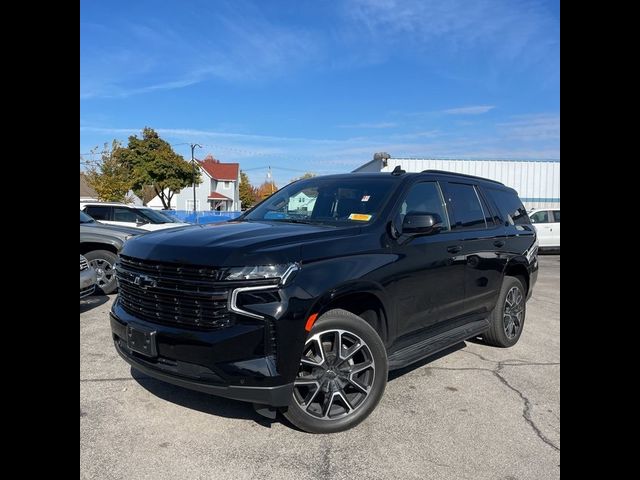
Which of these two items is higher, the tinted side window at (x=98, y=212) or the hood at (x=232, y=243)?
the tinted side window at (x=98, y=212)

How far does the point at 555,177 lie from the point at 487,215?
2009cm

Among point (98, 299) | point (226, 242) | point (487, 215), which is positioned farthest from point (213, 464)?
point (98, 299)

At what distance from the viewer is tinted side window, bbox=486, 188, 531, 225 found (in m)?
5.43

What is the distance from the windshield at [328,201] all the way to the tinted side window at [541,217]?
47.5 feet

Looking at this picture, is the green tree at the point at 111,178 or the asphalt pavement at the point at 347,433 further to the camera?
the green tree at the point at 111,178

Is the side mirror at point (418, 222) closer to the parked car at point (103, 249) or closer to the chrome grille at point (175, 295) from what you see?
the chrome grille at point (175, 295)

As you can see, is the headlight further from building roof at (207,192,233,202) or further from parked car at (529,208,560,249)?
building roof at (207,192,233,202)

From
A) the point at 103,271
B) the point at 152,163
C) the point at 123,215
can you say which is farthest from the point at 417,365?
the point at 152,163

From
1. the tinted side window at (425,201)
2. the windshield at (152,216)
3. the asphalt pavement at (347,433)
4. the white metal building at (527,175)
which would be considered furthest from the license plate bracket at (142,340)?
the white metal building at (527,175)

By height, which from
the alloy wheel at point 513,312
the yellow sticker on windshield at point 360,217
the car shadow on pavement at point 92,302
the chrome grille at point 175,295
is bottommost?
the car shadow on pavement at point 92,302

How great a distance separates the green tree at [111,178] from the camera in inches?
1588
